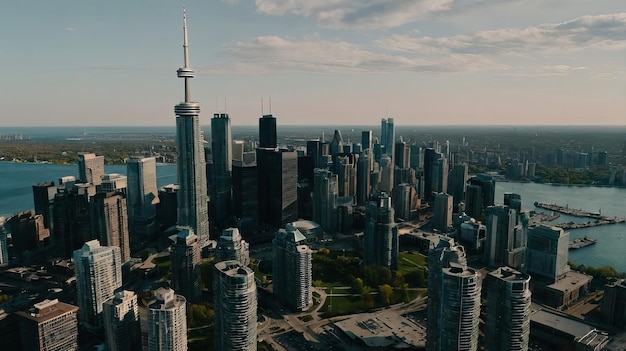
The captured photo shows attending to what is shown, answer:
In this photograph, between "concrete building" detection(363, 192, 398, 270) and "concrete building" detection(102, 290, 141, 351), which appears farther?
"concrete building" detection(363, 192, 398, 270)

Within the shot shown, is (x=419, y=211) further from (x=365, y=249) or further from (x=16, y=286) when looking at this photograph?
(x=16, y=286)

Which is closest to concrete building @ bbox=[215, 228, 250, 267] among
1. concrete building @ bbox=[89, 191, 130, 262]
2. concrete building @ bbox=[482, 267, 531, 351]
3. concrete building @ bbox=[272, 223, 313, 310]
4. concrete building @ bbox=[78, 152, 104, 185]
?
concrete building @ bbox=[272, 223, 313, 310]

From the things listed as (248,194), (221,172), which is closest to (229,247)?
(248,194)

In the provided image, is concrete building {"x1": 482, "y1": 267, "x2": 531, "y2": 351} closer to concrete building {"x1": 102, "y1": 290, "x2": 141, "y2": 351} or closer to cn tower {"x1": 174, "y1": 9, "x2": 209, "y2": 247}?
concrete building {"x1": 102, "y1": 290, "x2": 141, "y2": 351}

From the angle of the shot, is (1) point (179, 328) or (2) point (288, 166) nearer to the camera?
(1) point (179, 328)

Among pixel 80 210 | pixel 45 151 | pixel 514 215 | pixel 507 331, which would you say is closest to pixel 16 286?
pixel 80 210

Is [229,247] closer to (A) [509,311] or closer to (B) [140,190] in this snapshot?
(A) [509,311]
